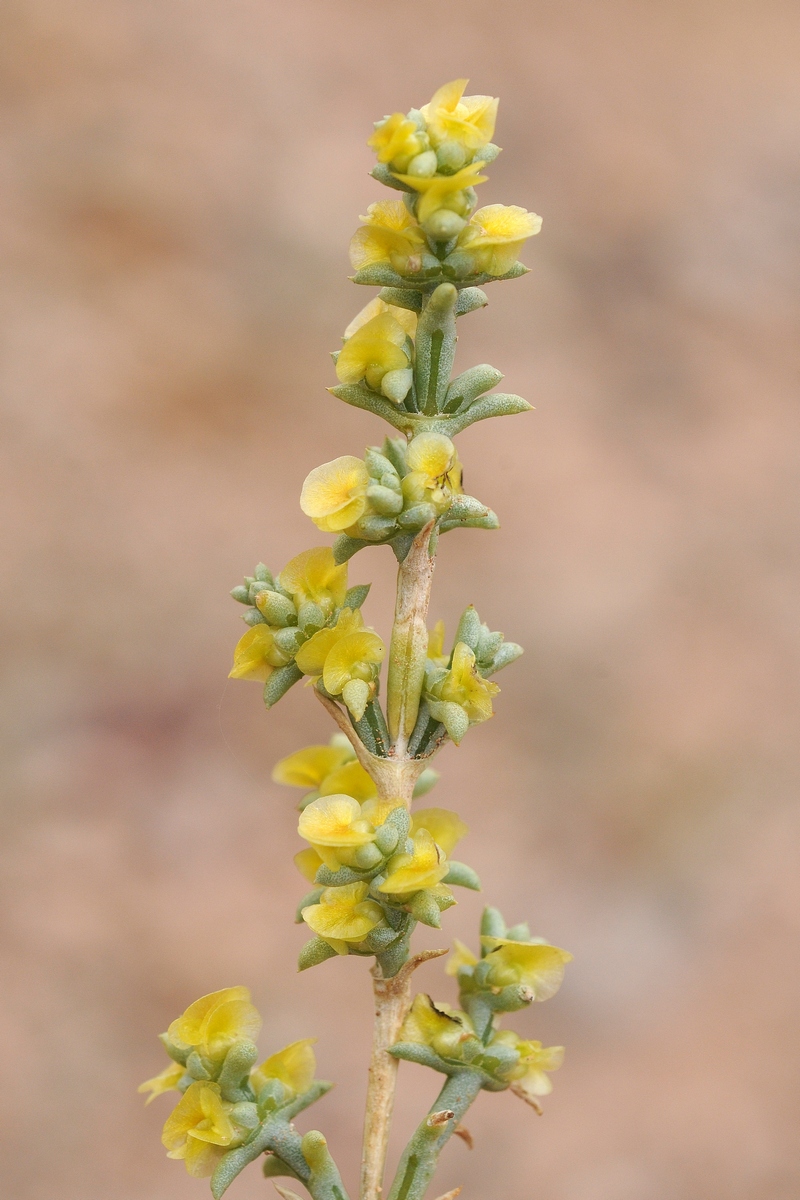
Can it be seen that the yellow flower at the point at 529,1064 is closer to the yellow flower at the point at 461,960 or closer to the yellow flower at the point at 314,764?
the yellow flower at the point at 461,960

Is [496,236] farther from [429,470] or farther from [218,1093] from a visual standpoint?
[218,1093]

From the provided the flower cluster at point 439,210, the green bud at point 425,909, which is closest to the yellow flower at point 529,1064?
A: the green bud at point 425,909

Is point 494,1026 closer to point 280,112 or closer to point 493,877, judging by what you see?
point 493,877

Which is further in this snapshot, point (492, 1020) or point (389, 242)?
point (492, 1020)

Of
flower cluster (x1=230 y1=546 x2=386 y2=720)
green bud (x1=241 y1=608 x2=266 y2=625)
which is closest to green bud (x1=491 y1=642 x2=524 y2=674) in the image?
flower cluster (x1=230 y1=546 x2=386 y2=720)

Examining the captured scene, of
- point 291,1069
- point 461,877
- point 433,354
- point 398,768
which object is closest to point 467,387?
point 433,354

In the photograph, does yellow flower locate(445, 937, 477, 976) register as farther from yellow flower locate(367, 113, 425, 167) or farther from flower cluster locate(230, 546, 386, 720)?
yellow flower locate(367, 113, 425, 167)
